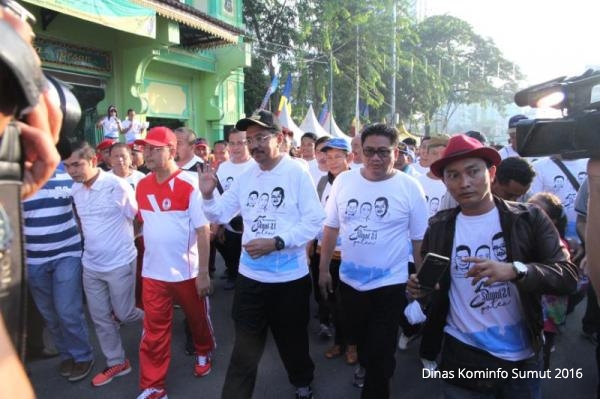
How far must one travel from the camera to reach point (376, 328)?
9.04ft

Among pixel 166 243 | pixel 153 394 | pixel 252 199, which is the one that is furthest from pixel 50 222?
pixel 252 199

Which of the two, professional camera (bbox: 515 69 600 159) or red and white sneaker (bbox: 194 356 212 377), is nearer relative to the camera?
professional camera (bbox: 515 69 600 159)

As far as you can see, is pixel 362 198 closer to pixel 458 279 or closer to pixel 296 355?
pixel 458 279

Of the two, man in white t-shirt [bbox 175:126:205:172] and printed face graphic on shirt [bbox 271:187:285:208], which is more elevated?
man in white t-shirt [bbox 175:126:205:172]

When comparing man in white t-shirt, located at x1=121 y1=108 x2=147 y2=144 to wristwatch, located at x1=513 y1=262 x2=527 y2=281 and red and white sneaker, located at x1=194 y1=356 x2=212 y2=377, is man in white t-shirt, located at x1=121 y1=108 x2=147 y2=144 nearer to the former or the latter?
red and white sneaker, located at x1=194 y1=356 x2=212 y2=377

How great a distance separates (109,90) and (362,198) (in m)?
8.71

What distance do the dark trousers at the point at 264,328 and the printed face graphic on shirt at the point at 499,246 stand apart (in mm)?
1302

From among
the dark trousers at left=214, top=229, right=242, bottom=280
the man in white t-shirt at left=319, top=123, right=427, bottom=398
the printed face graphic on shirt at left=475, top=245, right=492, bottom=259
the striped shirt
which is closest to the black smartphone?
the printed face graphic on shirt at left=475, top=245, right=492, bottom=259

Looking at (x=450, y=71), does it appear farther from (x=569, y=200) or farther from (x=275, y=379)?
(x=275, y=379)

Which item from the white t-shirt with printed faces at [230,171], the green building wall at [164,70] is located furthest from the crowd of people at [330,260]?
Result: the green building wall at [164,70]

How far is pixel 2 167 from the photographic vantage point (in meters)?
0.84

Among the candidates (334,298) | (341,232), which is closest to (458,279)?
(341,232)

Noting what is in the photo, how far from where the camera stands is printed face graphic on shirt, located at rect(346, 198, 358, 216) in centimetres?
297

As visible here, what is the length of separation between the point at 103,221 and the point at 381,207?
7.27 feet
